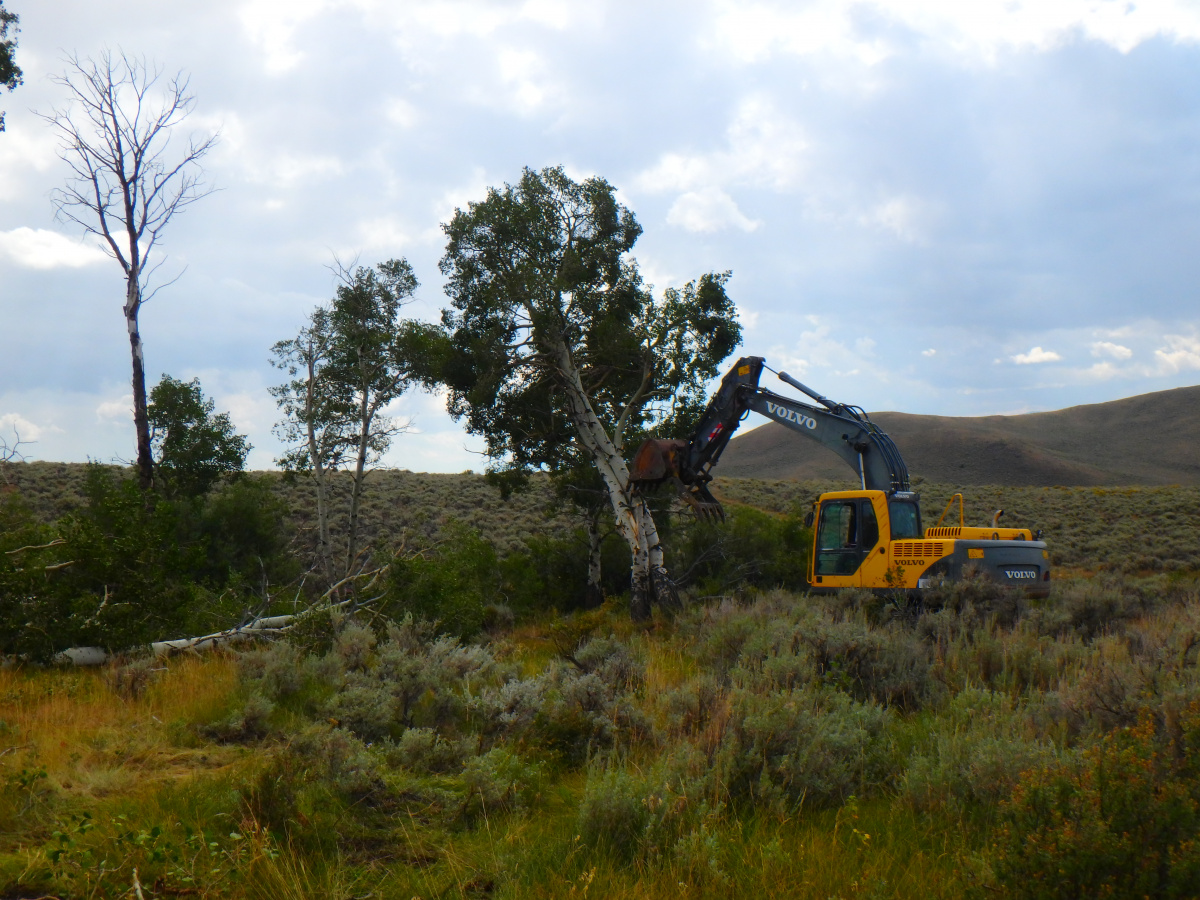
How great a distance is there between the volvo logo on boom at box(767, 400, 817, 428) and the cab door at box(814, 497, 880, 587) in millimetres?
1320

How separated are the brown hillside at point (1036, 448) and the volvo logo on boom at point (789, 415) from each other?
2529 inches

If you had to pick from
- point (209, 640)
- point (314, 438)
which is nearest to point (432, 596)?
point (209, 640)

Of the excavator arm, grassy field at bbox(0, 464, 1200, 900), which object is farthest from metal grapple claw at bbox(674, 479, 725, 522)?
grassy field at bbox(0, 464, 1200, 900)

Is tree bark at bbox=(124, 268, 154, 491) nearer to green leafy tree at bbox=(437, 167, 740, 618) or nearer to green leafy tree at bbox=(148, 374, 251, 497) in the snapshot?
green leafy tree at bbox=(437, 167, 740, 618)

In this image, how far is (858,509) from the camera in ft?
40.4

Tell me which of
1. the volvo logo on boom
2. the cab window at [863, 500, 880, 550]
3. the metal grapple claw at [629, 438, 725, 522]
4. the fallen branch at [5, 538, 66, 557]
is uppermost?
the volvo logo on boom

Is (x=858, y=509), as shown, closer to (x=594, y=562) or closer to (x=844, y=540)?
(x=844, y=540)

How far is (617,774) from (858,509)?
30.6 ft

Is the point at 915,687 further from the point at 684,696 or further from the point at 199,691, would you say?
the point at 199,691

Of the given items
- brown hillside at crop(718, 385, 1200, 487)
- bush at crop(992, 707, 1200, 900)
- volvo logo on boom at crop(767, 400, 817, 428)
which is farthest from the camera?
brown hillside at crop(718, 385, 1200, 487)

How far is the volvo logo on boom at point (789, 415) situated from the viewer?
1288 centimetres

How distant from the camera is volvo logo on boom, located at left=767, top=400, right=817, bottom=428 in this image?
1288cm

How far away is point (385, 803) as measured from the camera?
429 cm

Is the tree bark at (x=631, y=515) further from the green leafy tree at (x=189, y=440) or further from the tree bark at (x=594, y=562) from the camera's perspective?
the green leafy tree at (x=189, y=440)
